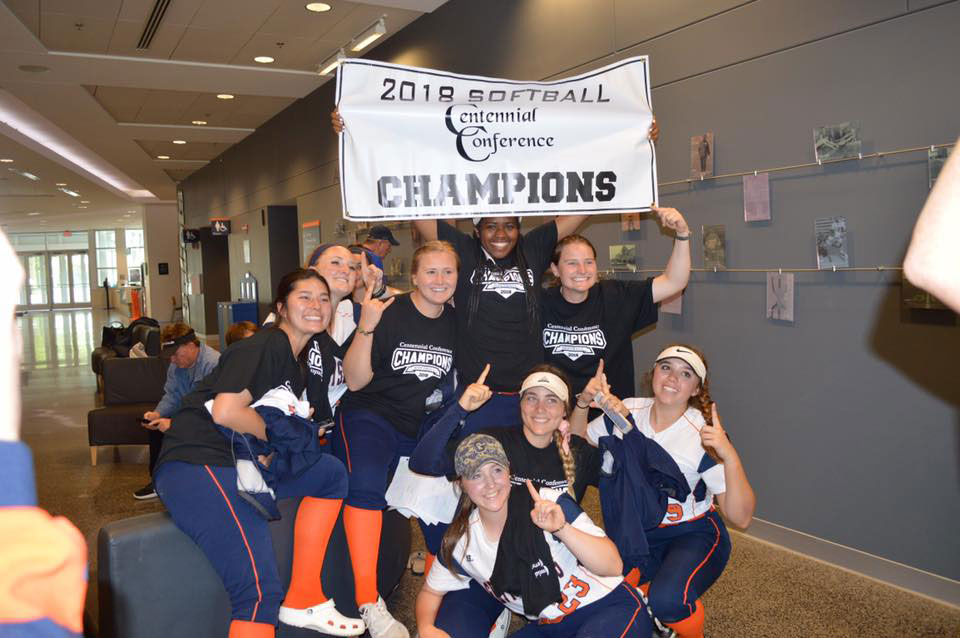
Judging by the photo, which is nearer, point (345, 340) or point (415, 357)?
point (415, 357)

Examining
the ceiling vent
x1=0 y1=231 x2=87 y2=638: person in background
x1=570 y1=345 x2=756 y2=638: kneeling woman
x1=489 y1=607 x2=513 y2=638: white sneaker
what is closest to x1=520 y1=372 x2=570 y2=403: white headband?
x1=570 y1=345 x2=756 y2=638: kneeling woman

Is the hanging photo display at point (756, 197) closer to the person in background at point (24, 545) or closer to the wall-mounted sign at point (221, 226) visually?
the person in background at point (24, 545)

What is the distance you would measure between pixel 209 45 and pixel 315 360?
6.00 m

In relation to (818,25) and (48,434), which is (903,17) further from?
(48,434)

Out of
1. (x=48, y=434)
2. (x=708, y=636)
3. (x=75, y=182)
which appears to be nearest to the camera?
(x=708, y=636)

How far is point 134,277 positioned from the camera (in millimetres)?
33438

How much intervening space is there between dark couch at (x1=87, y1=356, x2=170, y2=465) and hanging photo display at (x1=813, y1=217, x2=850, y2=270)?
508cm

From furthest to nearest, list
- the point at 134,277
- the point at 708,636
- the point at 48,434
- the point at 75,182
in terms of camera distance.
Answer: the point at 134,277 → the point at 75,182 → the point at 48,434 → the point at 708,636

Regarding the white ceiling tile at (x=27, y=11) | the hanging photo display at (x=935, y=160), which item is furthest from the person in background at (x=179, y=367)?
the hanging photo display at (x=935, y=160)

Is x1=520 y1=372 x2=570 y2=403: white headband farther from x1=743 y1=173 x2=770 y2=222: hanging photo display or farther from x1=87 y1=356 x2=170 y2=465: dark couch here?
x1=87 y1=356 x2=170 y2=465: dark couch

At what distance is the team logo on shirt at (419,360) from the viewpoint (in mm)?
2980

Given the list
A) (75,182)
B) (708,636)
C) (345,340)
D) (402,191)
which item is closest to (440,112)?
(402,191)

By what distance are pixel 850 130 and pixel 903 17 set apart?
0.49m

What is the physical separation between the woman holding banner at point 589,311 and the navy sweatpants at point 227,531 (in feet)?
4.72
